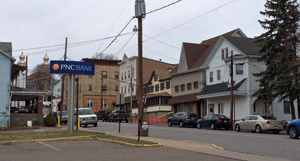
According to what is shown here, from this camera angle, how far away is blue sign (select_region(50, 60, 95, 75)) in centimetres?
2134

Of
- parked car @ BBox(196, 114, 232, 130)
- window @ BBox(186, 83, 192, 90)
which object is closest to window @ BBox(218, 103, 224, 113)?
window @ BBox(186, 83, 192, 90)

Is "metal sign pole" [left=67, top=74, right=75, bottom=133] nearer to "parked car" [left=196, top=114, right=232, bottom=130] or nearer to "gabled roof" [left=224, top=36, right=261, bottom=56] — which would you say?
"parked car" [left=196, top=114, right=232, bottom=130]

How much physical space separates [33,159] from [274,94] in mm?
26110

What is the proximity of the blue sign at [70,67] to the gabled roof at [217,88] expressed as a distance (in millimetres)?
21808

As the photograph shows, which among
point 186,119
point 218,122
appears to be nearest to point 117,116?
point 186,119

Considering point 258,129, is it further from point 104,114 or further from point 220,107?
point 104,114

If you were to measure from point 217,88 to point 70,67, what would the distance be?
2494 cm

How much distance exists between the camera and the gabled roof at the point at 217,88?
132 feet

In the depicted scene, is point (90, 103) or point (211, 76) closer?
point (211, 76)

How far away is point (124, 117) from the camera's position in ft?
163

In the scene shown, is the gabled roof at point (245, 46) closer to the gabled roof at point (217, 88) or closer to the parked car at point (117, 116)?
the gabled roof at point (217, 88)

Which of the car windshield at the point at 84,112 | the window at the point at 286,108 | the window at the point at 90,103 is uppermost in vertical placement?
the window at the point at 90,103

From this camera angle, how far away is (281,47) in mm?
33312

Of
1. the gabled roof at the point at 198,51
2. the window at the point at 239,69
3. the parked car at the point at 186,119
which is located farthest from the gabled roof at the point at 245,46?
the parked car at the point at 186,119
